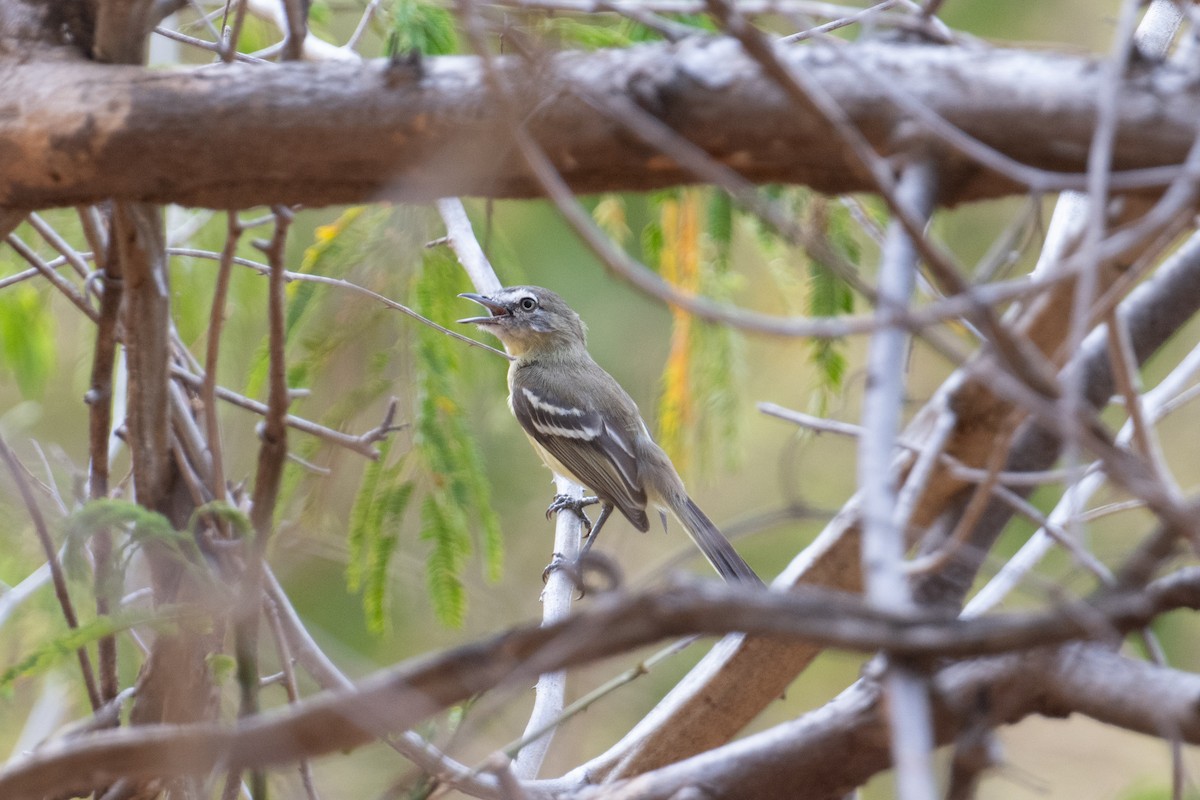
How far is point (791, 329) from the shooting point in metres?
1.26

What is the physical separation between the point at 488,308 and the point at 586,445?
0.87 metres

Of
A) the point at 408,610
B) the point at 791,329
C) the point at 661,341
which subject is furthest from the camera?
the point at 661,341

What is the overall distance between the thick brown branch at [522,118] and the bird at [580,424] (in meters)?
2.66

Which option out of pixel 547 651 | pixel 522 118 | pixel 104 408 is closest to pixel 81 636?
pixel 104 408

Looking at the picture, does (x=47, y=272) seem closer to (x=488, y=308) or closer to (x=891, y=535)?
A: (x=891, y=535)

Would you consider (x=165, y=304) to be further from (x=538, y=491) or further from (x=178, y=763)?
(x=538, y=491)

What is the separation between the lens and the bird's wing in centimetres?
521

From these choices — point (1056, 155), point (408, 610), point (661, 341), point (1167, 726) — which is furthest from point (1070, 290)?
point (661, 341)

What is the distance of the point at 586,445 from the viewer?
18.2 ft

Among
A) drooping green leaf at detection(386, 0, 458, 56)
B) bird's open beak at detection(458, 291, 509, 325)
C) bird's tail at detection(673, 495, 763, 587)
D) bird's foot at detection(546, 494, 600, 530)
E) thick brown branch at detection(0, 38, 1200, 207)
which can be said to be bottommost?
bird's tail at detection(673, 495, 763, 587)

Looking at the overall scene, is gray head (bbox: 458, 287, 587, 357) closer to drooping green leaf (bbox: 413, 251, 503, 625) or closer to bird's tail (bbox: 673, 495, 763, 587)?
bird's tail (bbox: 673, 495, 763, 587)

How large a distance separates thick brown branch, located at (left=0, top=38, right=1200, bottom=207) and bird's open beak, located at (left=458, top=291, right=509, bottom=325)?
213 centimetres

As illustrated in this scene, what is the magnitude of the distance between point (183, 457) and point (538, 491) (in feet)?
21.5

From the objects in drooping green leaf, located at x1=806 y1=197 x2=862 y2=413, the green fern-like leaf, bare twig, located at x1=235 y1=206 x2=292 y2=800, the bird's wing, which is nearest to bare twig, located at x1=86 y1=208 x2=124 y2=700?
bare twig, located at x1=235 y1=206 x2=292 y2=800
